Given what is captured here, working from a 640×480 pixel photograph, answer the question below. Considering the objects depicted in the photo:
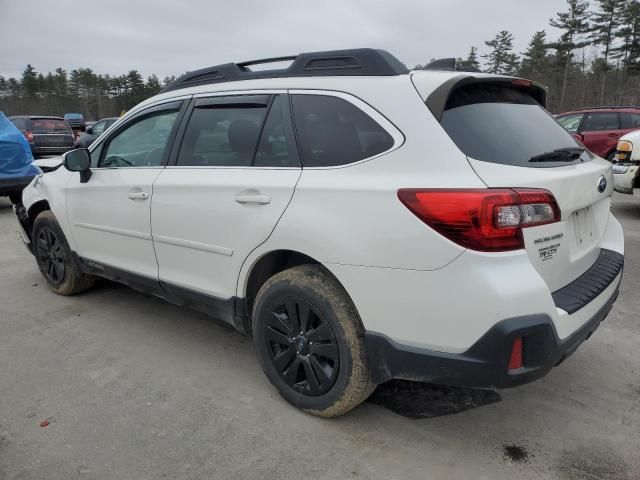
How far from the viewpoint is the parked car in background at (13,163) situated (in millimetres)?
8320

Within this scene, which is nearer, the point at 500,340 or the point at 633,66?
the point at 500,340

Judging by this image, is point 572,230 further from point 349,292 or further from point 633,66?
point 633,66

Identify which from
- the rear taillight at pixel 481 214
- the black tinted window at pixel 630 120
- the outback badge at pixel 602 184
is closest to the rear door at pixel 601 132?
the black tinted window at pixel 630 120

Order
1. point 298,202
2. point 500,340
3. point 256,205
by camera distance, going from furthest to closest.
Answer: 1. point 256,205
2. point 298,202
3. point 500,340

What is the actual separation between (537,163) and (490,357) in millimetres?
914

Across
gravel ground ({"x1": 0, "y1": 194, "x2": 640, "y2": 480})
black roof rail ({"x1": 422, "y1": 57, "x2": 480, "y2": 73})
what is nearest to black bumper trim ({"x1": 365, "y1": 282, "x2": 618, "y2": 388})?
gravel ground ({"x1": 0, "y1": 194, "x2": 640, "y2": 480})

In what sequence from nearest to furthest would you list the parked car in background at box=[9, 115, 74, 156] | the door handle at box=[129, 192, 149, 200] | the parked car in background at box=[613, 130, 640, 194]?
the door handle at box=[129, 192, 149, 200], the parked car in background at box=[613, 130, 640, 194], the parked car in background at box=[9, 115, 74, 156]

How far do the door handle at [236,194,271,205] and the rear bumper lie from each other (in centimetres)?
85

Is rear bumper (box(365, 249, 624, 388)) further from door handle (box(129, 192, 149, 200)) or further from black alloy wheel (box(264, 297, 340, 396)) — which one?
door handle (box(129, 192, 149, 200))

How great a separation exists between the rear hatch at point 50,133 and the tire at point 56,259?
40.0 ft

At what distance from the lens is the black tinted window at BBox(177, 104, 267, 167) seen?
9.10 feet

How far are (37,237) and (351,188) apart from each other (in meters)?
3.69

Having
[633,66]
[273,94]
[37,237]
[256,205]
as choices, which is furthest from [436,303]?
[633,66]

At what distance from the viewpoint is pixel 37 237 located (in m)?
4.61
